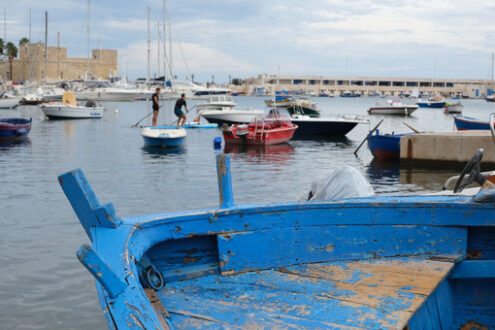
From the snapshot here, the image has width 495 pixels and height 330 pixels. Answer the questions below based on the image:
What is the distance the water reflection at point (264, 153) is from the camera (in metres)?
19.5

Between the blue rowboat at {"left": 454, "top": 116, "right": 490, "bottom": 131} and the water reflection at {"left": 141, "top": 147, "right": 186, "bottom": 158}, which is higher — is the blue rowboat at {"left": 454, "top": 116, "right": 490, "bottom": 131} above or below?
above

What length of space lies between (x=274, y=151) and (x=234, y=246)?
18.9 meters

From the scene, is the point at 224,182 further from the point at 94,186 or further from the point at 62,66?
the point at 62,66

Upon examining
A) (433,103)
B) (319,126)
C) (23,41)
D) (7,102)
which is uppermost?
(23,41)

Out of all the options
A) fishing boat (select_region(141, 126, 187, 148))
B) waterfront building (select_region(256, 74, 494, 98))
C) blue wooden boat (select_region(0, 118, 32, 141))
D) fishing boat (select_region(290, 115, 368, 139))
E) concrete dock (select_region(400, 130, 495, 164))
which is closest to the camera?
concrete dock (select_region(400, 130, 495, 164))

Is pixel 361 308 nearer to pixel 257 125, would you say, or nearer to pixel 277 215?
pixel 277 215

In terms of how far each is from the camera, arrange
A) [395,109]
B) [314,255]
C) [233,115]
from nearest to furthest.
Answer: [314,255], [233,115], [395,109]

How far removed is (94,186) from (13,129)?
1258 cm

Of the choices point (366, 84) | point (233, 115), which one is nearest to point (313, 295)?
point (233, 115)

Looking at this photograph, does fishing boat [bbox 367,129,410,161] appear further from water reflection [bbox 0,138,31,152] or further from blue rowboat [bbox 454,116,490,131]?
water reflection [bbox 0,138,31,152]

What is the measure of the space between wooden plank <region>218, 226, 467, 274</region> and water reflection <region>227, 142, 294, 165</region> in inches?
585

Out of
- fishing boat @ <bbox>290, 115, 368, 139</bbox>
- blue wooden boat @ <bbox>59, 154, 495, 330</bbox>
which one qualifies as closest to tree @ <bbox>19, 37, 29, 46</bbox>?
fishing boat @ <bbox>290, 115, 368, 139</bbox>

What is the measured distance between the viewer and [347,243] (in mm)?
3750

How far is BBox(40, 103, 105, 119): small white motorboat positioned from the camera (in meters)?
40.5
